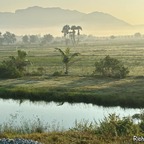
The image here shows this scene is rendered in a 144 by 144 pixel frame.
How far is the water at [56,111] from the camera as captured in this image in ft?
102

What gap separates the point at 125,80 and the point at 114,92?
1002 centimetres

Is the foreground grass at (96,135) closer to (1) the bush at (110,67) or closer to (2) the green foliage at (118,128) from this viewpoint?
(2) the green foliage at (118,128)

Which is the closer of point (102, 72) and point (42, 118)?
point (42, 118)

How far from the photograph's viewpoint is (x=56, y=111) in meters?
35.2

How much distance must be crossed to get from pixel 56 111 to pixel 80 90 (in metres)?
A: 8.20

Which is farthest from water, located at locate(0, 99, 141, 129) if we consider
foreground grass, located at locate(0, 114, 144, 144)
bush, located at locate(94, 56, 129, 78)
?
bush, located at locate(94, 56, 129, 78)

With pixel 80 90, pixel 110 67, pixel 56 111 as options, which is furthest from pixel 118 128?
pixel 110 67

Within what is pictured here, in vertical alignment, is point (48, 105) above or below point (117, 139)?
below

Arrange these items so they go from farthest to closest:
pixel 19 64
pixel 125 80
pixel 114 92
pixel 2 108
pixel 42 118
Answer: pixel 19 64
pixel 125 80
pixel 114 92
pixel 2 108
pixel 42 118

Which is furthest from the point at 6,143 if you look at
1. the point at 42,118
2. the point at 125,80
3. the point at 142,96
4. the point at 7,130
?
the point at 125,80

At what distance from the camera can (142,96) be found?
38406mm

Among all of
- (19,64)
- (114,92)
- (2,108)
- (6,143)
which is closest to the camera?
(6,143)

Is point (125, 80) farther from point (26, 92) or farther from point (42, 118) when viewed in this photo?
point (42, 118)

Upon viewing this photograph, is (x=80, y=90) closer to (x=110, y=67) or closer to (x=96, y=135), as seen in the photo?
(x=110, y=67)
